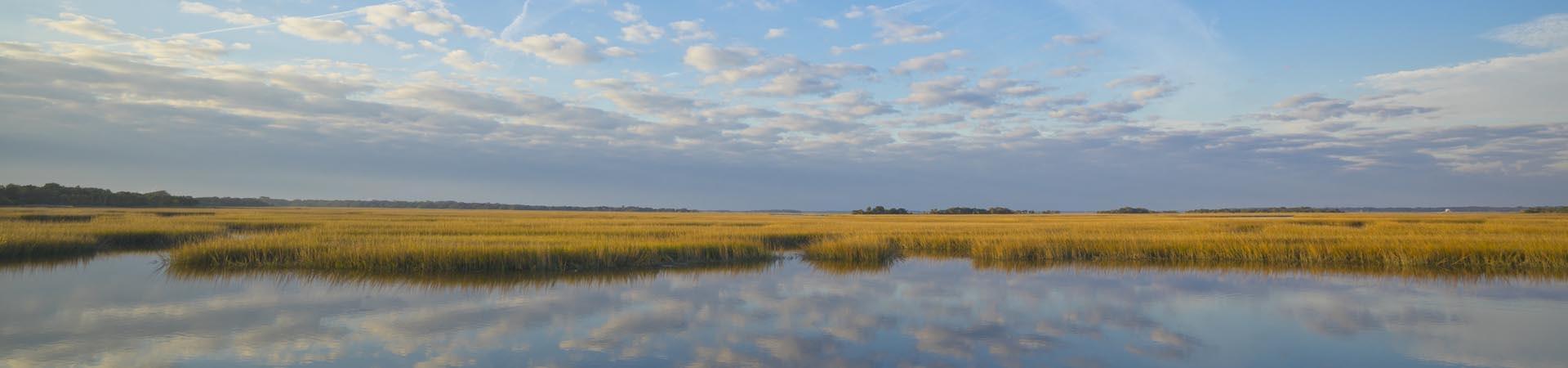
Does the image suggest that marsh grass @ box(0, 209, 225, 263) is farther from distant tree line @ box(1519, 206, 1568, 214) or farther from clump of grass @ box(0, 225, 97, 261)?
distant tree line @ box(1519, 206, 1568, 214)

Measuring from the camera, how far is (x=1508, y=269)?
1498cm

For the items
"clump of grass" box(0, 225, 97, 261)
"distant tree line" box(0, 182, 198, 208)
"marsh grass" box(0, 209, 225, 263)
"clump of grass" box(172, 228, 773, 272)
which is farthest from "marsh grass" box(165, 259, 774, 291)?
"distant tree line" box(0, 182, 198, 208)

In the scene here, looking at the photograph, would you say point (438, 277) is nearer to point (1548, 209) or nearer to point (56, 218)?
point (56, 218)

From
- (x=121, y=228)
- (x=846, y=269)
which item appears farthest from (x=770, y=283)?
(x=121, y=228)

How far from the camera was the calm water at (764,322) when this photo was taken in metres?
6.74

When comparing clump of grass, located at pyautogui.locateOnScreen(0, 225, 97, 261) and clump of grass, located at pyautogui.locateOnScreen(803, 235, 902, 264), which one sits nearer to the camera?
clump of grass, located at pyautogui.locateOnScreen(0, 225, 97, 261)

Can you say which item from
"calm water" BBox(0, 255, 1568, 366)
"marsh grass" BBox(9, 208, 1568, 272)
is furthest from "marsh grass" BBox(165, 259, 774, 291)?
"marsh grass" BBox(9, 208, 1568, 272)

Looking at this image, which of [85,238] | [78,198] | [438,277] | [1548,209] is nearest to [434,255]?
[438,277]

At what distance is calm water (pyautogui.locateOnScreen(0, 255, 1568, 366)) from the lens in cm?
674

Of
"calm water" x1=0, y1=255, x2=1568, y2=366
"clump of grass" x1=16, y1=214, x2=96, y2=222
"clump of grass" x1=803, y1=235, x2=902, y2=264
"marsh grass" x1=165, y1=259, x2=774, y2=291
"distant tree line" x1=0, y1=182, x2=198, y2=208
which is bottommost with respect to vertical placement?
"calm water" x1=0, y1=255, x2=1568, y2=366

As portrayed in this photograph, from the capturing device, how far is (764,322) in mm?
8664

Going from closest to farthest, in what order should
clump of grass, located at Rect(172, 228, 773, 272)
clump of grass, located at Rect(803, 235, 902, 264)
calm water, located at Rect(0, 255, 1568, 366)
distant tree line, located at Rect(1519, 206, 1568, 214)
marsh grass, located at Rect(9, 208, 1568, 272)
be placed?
calm water, located at Rect(0, 255, 1568, 366), clump of grass, located at Rect(172, 228, 773, 272), marsh grass, located at Rect(9, 208, 1568, 272), clump of grass, located at Rect(803, 235, 902, 264), distant tree line, located at Rect(1519, 206, 1568, 214)

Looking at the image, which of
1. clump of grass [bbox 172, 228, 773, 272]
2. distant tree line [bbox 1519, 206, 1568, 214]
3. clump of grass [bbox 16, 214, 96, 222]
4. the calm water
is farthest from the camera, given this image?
distant tree line [bbox 1519, 206, 1568, 214]

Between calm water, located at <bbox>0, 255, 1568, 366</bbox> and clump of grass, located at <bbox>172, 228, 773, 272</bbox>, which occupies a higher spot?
clump of grass, located at <bbox>172, 228, 773, 272</bbox>
